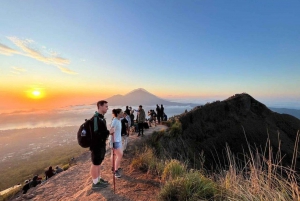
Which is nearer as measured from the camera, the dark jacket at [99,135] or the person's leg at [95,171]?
the dark jacket at [99,135]

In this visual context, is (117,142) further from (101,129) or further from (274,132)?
(274,132)

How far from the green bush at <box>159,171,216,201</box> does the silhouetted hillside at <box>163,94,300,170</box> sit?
13.2 metres

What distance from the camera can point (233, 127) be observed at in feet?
85.2

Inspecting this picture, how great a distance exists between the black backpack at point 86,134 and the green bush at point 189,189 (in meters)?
2.04

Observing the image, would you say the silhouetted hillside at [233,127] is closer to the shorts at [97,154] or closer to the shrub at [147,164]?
the shrub at [147,164]

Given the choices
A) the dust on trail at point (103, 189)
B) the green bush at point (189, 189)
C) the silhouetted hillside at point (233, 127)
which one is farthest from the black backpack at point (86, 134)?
the silhouetted hillside at point (233, 127)

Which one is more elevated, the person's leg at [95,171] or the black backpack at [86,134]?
the black backpack at [86,134]

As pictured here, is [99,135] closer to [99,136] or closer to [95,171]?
[99,136]

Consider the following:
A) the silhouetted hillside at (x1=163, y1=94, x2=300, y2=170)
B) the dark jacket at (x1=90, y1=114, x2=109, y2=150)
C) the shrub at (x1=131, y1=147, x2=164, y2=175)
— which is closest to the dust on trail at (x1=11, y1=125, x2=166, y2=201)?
the shrub at (x1=131, y1=147, x2=164, y2=175)

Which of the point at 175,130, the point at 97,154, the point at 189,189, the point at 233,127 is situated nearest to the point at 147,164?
the point at 97,154

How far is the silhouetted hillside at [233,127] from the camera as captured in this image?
21672 millimetres

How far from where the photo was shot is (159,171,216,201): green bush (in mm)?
3656

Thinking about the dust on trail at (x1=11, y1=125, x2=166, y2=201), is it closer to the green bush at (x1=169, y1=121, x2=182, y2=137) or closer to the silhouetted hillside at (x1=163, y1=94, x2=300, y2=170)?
the green bush at (x1=169, y1=121, x2=182, y2=137)

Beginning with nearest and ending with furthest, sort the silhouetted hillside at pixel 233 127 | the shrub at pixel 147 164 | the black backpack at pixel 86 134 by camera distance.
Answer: the black backpack at pixel 86 134 < the shrub at pixel 147 164 < the silhouetted hillside at pixel 233 127
